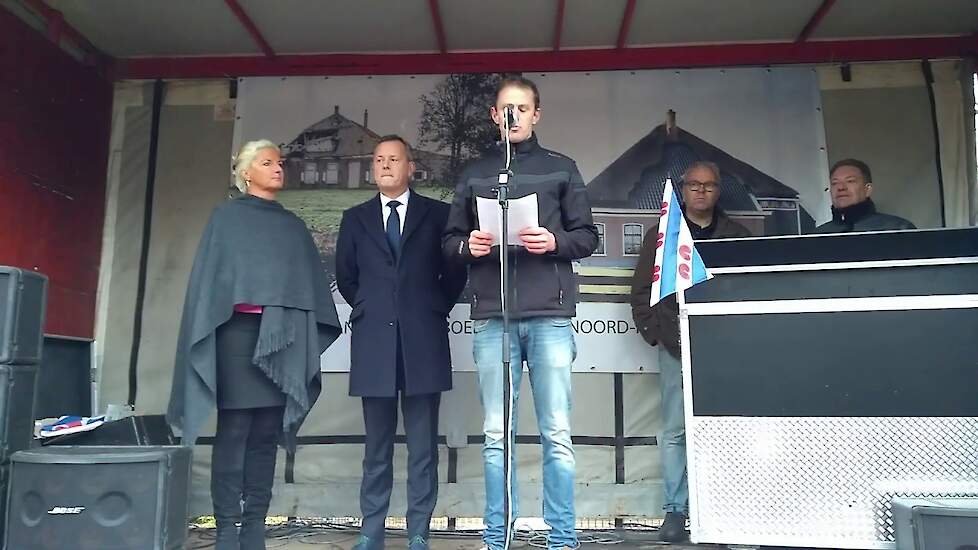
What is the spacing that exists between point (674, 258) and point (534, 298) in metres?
0.65

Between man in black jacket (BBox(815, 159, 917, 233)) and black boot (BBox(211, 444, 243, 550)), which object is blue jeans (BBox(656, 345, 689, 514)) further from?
black boot (BBox(211, 444, 243, 550))

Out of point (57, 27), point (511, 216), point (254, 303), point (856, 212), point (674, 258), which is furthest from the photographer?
point (57, 27)

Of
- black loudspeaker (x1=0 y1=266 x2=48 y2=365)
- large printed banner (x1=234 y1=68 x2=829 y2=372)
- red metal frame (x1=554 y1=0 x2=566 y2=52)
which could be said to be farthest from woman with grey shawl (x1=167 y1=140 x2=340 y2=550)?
red metal frame (x1=554 y1=0 x2=566 y2=52)

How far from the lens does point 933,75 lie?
399 centimetres

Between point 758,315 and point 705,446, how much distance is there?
547mm

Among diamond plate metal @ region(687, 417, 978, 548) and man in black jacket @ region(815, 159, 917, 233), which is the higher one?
man in black jacket @ region(815, 159, 917, 233)

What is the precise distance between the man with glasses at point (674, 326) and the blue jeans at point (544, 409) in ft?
3.52

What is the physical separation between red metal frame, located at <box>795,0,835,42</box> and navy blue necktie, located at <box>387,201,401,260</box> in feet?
8.22

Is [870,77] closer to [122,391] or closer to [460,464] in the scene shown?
[460,464]

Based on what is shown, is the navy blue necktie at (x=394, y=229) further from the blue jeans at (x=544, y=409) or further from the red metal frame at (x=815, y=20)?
the red metal frame at (x=815, y=20)

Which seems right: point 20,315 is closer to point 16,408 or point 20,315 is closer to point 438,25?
point 16,408

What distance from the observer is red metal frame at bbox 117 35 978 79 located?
4.01 meters

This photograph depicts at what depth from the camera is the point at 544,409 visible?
254 cm

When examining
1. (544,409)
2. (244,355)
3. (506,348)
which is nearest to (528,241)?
(506,348)
